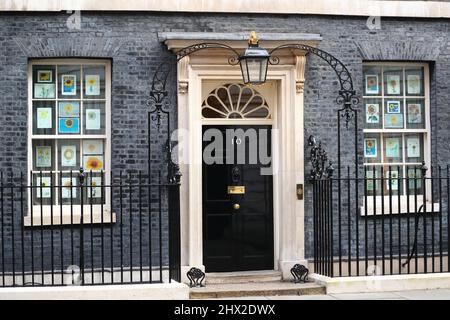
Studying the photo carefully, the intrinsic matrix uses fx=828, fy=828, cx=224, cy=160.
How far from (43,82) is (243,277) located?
405cm

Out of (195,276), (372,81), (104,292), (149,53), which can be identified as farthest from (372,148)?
(104,292)

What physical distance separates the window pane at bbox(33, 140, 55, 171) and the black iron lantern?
307cm

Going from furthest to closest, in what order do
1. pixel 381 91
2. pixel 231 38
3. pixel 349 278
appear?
pixel 381 91 < pixel 231 38 < pixel 349 278

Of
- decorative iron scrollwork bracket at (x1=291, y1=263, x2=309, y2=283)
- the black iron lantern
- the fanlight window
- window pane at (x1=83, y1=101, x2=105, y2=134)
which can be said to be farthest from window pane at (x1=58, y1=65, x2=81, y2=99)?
decorative iron scrollwork bracket at (x1=291, y1=263, x2=309, y2=283)

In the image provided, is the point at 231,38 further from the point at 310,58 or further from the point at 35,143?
the point at 35,143

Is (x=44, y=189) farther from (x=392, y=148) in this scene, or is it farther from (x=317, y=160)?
(x=392, y=148)

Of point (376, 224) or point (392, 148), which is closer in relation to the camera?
point (376, 224)

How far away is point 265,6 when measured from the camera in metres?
12.2

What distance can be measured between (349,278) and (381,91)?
3.29m

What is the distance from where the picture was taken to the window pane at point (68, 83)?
11.9 meters

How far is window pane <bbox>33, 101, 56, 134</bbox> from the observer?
1187cm

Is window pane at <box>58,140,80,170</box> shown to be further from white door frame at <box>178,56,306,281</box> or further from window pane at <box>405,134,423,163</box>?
window pane at <box>405,134,423,163</box>

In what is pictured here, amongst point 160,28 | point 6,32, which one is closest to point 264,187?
point 160,28

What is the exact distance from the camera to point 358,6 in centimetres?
1248
